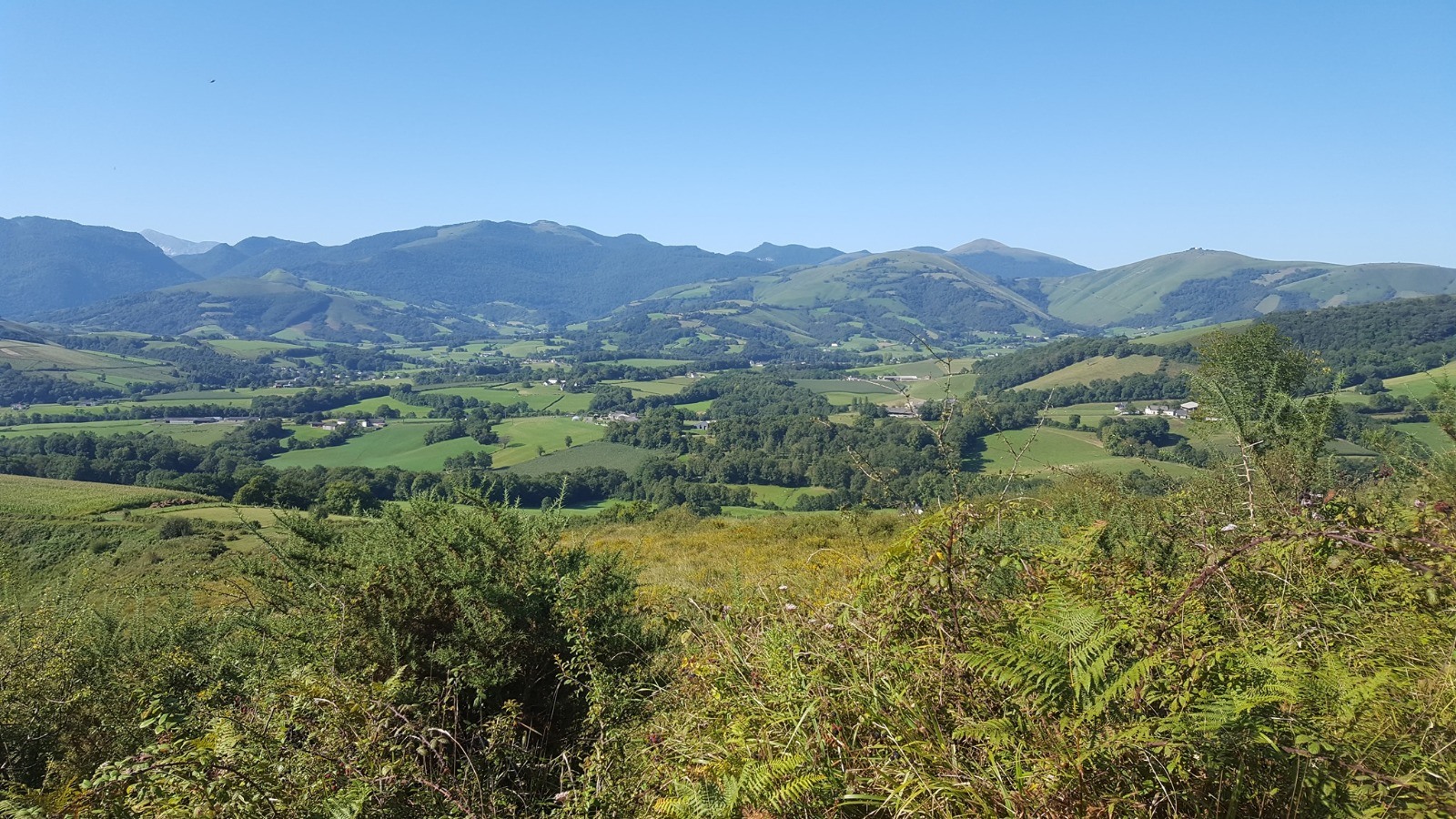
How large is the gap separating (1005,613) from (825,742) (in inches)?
37.7

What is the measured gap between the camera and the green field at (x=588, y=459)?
6225 cm

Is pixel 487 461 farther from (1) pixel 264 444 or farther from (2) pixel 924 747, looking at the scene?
(2) pixel 924 747

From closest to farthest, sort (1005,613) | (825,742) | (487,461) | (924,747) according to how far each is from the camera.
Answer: (924,747) → (825,742) → (1005,613) → (487,461)

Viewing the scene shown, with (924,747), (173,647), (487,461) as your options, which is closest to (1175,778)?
(924,747)

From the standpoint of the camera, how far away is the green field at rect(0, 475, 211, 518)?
27.4 meters

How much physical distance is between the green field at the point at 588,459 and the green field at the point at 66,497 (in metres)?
28.2

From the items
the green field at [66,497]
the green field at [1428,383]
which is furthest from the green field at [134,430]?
the green field at [1428,383]

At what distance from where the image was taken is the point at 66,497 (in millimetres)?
30828

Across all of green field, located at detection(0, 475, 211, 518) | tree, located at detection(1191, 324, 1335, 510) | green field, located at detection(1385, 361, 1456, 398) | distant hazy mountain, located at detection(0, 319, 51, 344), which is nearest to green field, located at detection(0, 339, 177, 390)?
distant hazy mountain, located at detection(0, 319, 51, 344)

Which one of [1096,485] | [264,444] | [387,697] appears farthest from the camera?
[264,444]

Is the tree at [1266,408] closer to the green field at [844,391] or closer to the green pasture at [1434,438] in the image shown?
the green pasture at [1434,438]

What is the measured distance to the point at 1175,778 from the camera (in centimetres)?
198

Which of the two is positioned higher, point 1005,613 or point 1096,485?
point 1005,613

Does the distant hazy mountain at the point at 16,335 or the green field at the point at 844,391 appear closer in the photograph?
the green field at the point at 844,391
